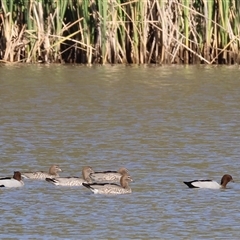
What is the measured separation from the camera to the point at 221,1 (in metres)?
20.4

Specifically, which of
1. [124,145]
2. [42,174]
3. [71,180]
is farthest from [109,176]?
[124,145]

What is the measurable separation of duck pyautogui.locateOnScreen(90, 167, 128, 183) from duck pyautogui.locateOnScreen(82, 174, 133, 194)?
0.89 ft

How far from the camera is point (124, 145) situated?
11.7 metres

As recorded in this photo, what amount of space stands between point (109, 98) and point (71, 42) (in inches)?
204

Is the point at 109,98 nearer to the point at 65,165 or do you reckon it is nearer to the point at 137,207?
the point at 65,165

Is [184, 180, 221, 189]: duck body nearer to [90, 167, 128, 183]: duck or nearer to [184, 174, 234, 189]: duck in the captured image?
[184, 174, 234, 189]: duck

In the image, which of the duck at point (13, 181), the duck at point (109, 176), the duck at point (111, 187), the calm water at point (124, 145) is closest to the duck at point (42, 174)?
the calm water at point (124, 145)

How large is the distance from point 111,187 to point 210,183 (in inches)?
35.8

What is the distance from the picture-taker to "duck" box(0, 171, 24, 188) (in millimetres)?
9012

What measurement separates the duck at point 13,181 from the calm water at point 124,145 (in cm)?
8

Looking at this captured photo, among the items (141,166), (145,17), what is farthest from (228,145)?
(145,17)

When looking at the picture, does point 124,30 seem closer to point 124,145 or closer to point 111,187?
point 124,145

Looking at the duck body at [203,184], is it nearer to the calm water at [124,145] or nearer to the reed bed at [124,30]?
the calm water at [124,145]

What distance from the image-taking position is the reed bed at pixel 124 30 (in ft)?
66.5
